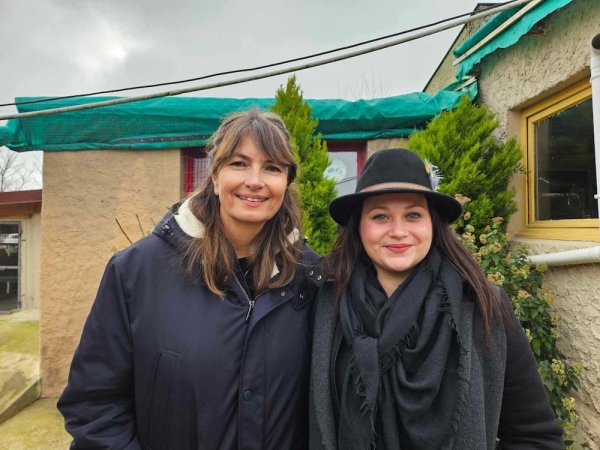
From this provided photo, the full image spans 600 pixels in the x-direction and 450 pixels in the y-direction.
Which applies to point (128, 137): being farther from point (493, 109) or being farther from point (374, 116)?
point (493, 109)

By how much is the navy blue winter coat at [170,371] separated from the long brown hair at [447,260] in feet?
1.22

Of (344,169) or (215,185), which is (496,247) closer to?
Result: (344,169)

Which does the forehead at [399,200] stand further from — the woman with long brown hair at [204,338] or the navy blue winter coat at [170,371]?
the navy blue winter coat at [170,371]

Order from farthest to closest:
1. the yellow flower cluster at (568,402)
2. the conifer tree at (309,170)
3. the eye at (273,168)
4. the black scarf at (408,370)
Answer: the conifer tree at (309,170) < the yellow flower cluster at (568,402) < the eye at (273,168) < the black scarf at (408,370)

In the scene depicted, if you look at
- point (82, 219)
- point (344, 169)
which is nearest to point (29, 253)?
point (82, 219)

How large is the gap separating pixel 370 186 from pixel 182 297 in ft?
2.69

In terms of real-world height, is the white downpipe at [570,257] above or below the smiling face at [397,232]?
below

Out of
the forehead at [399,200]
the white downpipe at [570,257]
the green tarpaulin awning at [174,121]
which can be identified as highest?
the green tarpaulin awning at [174,121]

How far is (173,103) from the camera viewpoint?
12.8 feet

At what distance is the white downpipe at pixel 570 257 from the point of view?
221 centimetres

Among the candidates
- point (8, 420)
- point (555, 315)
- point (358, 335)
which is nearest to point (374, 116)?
point (555, 315)

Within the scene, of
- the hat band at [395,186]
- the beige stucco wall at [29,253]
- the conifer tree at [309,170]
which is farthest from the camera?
the beige stucco wall at [29,253]

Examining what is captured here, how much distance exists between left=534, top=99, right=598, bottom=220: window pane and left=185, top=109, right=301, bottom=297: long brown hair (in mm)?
2309

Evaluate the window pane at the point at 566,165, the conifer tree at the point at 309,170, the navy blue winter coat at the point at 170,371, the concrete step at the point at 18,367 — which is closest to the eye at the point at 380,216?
the navy blue winter coat at the point at 170,371
